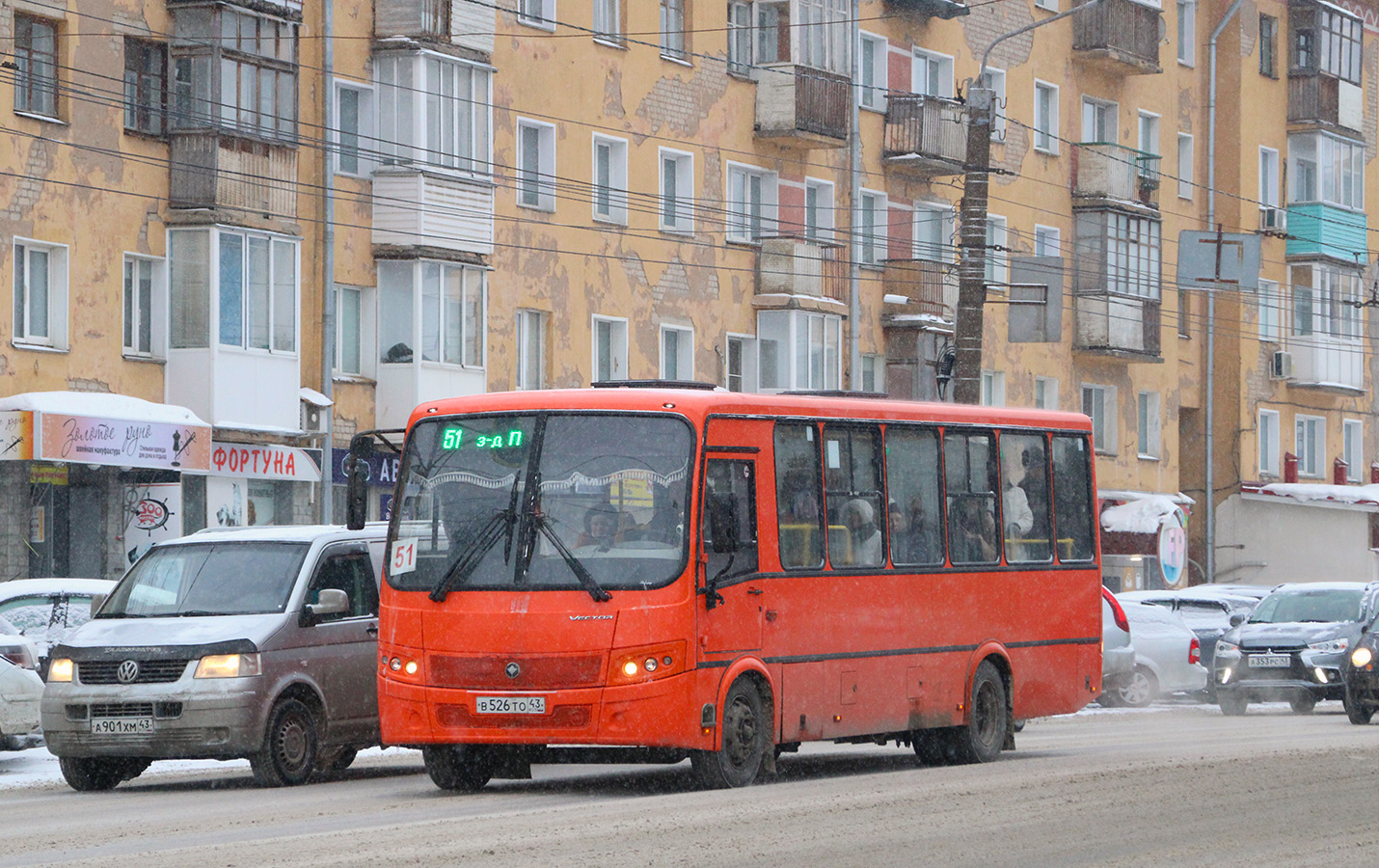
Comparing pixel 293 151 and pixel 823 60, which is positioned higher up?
pixel 823 60

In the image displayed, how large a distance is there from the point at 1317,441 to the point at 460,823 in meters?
53.6

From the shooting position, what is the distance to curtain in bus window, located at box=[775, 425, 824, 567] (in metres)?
16.0

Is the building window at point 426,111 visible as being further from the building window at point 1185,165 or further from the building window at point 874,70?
the building window at point 1185,165

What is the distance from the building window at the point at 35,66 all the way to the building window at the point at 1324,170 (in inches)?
1548

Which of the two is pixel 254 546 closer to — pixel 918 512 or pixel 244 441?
pixel 918 512

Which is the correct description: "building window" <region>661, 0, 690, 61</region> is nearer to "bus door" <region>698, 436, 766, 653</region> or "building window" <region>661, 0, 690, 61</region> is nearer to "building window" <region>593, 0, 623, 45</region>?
"building window" <region>593, 0, 623, 45</region>

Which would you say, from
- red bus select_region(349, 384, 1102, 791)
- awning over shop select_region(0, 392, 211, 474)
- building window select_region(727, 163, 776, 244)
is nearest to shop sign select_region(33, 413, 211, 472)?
awning over shop select_region(0, 392, 211, 474)

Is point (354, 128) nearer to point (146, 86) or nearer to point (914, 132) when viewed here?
point (146, 86)

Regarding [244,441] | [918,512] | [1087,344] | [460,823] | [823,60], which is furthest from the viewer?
[1087,344]

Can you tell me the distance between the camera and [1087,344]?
2120 inches

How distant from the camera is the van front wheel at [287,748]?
53.7 ft

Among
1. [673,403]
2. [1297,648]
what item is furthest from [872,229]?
[673,403]

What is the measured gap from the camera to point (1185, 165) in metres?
59.2

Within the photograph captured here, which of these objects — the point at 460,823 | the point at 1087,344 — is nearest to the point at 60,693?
the point at 460,823
